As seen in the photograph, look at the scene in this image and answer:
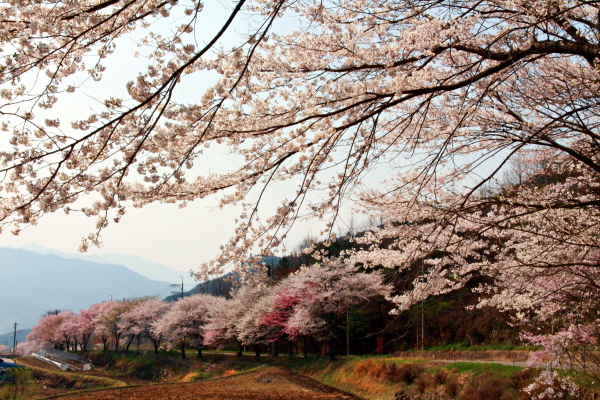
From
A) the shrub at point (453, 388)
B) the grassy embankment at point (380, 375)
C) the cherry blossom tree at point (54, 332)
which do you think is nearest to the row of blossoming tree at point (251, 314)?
the cherry blossom tree at point (54, 332)

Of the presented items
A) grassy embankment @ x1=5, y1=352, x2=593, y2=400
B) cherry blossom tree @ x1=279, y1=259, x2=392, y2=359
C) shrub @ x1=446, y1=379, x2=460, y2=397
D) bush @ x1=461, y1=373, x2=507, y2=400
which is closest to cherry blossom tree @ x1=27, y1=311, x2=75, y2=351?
grassy embankment @ x1=5, y1=352, x2=593, y2=400

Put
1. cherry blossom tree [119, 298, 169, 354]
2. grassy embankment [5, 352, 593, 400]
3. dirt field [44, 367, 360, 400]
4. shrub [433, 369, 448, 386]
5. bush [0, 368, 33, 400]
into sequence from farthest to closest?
cherry blossom tree [119, 298, 169, 354] → bush [0, 368, 33, 400] → dirt field [44, 367, 360, 400] → shrub [433, 369, 448, 386] → grassy embankment [5, 352, 593, 400]

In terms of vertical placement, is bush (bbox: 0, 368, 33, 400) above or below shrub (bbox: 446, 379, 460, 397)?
below

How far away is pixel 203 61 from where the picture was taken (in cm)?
348

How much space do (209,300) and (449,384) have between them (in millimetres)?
30405

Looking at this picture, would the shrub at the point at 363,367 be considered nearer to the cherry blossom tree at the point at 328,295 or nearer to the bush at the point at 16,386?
the cherry blossom tree at the point at 328,295

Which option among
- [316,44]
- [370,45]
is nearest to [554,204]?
[370,45]

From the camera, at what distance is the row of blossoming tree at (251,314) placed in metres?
21.6

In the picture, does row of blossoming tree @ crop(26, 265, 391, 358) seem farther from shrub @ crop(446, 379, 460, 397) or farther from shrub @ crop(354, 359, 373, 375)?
shrub @ crop(446, 379, 460, 397)

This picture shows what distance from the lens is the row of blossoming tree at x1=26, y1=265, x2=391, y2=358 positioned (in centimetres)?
2158

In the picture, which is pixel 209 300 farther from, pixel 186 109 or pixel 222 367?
pixel 186 109

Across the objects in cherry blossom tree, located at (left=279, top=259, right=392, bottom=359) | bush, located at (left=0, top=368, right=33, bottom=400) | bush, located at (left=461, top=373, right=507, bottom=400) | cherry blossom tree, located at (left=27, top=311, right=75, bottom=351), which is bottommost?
cherry blossom tree, located at (left=27, top=311, right=75, bottom=351)

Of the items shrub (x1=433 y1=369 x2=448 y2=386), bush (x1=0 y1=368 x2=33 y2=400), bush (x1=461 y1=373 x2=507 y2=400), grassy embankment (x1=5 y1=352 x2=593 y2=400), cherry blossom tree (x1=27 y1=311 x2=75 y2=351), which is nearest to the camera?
bush (x1=461 y1=373 x2=507 y2=400)

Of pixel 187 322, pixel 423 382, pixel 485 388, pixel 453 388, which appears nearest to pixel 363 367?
pixel 423 382
